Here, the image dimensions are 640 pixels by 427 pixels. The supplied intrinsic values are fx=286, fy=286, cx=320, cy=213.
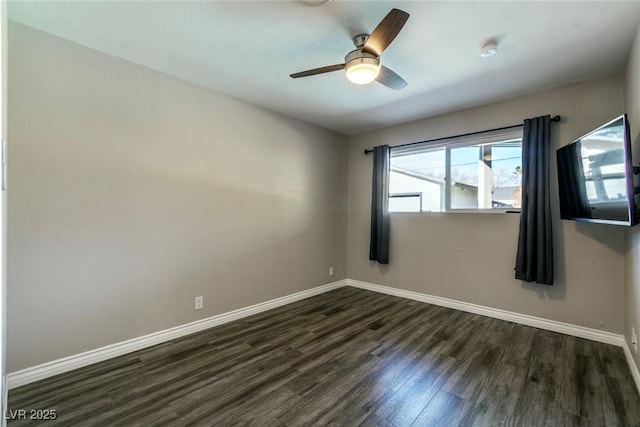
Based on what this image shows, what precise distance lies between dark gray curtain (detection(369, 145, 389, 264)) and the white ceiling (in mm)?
1257

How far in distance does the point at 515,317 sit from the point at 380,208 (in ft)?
6.72

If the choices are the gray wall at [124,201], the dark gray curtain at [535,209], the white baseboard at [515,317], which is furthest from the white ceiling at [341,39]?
the white baseboard at [515,317]

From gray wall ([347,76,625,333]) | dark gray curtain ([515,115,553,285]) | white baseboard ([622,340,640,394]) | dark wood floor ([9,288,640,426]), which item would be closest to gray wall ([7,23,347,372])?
dark wood floor ([9,288,640,426])

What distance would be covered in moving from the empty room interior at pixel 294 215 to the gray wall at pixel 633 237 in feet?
0.13

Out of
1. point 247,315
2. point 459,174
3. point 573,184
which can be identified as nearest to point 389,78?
point 573,184

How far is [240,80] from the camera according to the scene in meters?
2.79

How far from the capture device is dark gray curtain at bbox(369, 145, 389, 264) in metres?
4.16

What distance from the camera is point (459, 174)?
12.1 ft

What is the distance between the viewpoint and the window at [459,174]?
3.28m

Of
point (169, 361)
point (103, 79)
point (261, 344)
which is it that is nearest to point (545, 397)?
point (261, 344)

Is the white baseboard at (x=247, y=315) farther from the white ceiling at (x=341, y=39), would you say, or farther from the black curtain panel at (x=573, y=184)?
the white ceiling at (x=341, y=39)

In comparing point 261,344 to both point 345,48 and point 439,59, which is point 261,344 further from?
point 439,59

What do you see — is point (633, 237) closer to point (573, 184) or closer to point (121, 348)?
point (573, 184)

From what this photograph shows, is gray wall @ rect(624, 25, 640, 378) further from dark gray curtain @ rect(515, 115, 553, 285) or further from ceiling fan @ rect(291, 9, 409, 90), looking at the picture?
ceiling fan @ rect(291, 9, 409, 90)
